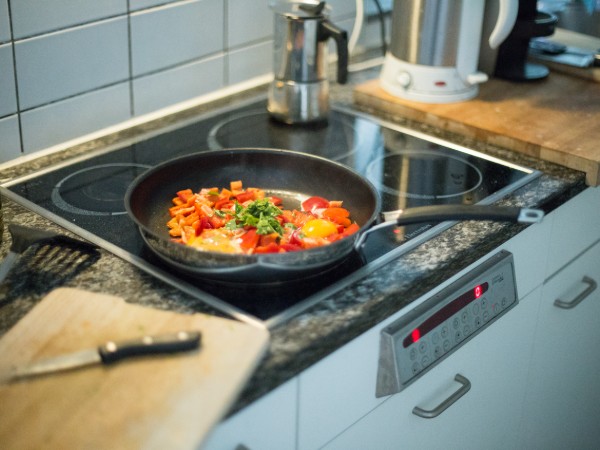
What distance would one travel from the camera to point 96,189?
1354mm

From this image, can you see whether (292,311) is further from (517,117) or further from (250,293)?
(517,117)

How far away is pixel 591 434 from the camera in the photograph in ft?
6.31

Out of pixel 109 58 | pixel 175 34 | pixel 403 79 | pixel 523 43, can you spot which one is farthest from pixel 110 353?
pixel 523 43

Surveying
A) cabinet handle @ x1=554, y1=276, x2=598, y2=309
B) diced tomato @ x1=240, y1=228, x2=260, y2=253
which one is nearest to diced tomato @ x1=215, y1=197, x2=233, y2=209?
diced tomato @ x1=240, y1=228, x2=260, y2=253

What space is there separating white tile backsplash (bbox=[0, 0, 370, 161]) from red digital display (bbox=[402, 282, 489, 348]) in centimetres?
72

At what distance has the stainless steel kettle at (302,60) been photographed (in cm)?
153

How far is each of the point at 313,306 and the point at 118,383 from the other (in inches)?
11.2

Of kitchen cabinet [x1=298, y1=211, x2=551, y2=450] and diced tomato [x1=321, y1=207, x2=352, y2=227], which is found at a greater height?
diced tomato [x1=321, y1=207, x2=352, y2=227]

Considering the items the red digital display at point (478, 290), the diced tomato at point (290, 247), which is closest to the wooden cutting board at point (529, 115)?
the red digital display at point (478, 290)

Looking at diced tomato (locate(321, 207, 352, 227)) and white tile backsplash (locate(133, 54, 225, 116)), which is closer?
diced tomato (locate(321, 207, 352, 227))

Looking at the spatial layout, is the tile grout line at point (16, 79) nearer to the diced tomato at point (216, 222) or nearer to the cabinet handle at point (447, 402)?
the diced tomato at point (216, 222)

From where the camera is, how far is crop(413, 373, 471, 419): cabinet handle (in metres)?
1.25

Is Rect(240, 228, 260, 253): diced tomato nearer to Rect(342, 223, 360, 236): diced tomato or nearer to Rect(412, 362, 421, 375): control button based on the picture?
Rect(342, 223, 360, 236): diced tomato

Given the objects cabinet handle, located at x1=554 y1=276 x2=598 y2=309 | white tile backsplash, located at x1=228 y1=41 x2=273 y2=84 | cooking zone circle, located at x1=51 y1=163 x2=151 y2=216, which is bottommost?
cabinet handle, located at x1=554 y1=276 x2=598 y2=309
